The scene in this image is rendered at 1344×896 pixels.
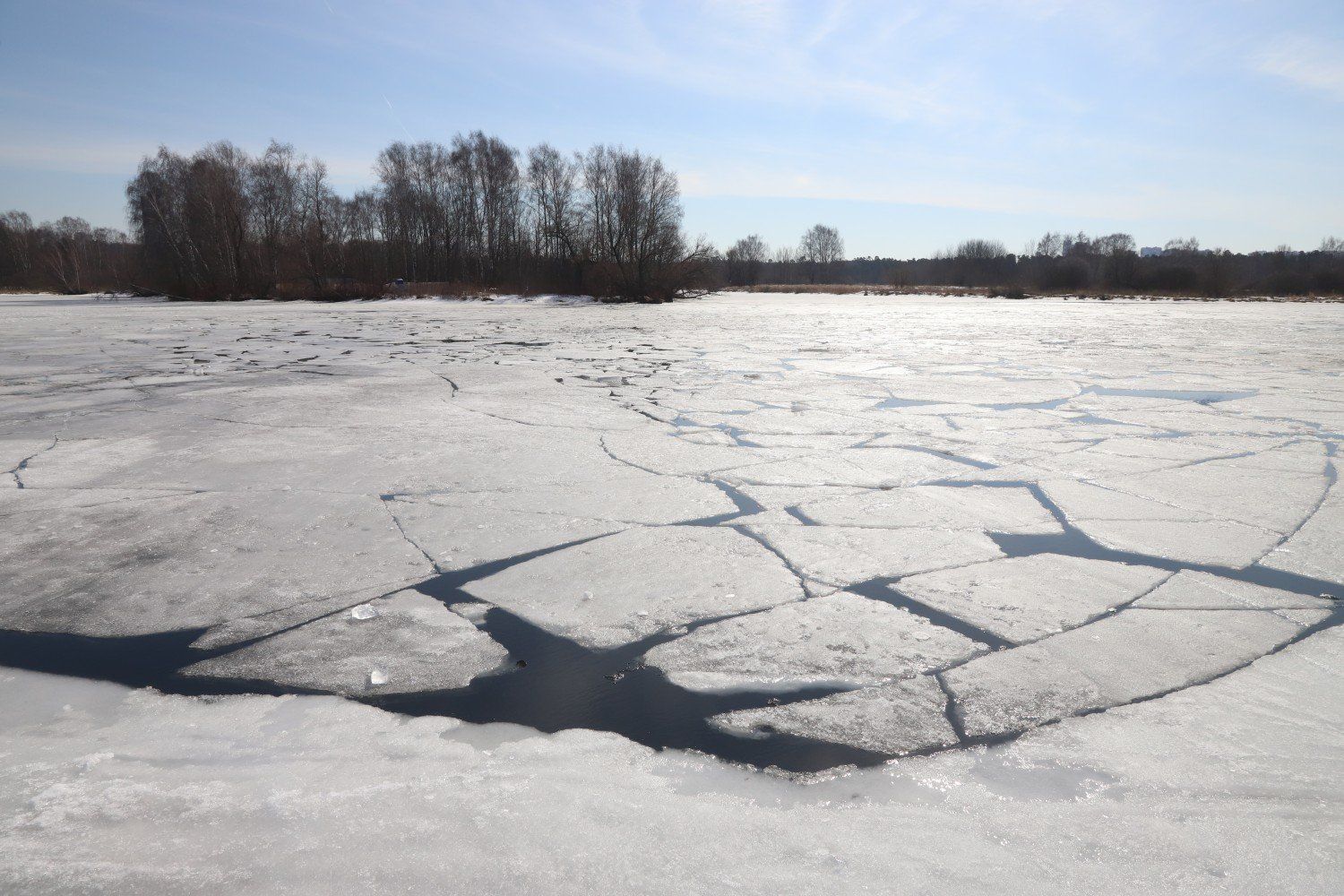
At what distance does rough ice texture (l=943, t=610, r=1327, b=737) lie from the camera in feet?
4.87

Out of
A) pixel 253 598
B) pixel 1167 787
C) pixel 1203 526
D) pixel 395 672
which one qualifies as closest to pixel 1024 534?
pixel 1203 526

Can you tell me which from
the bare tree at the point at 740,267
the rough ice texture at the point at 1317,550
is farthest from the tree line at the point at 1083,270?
the rough ice texture at the point at 1317,550

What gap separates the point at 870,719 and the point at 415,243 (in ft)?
124

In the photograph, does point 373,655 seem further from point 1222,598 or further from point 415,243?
point 415,243

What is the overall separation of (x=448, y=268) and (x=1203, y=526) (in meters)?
36.4

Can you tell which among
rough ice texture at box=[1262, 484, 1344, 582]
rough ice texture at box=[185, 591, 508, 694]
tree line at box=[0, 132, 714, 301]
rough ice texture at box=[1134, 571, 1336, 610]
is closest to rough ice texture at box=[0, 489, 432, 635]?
rough ice texture at box=[185, 591, 508, 694]

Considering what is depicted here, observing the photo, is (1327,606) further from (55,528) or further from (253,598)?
(55,528)

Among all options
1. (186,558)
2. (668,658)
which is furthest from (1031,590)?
(186,558)

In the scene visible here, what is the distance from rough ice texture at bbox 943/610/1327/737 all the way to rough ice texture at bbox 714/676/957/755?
0.20ft

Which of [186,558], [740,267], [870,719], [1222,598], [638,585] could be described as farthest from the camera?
[740,267]

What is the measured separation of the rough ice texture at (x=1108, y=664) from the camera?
1483 millimetres

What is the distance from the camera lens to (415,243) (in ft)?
A: 116

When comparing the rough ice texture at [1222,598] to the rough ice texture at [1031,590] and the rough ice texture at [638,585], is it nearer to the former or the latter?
the rough ice texture at [1031,590]

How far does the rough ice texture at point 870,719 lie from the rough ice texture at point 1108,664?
6cm
